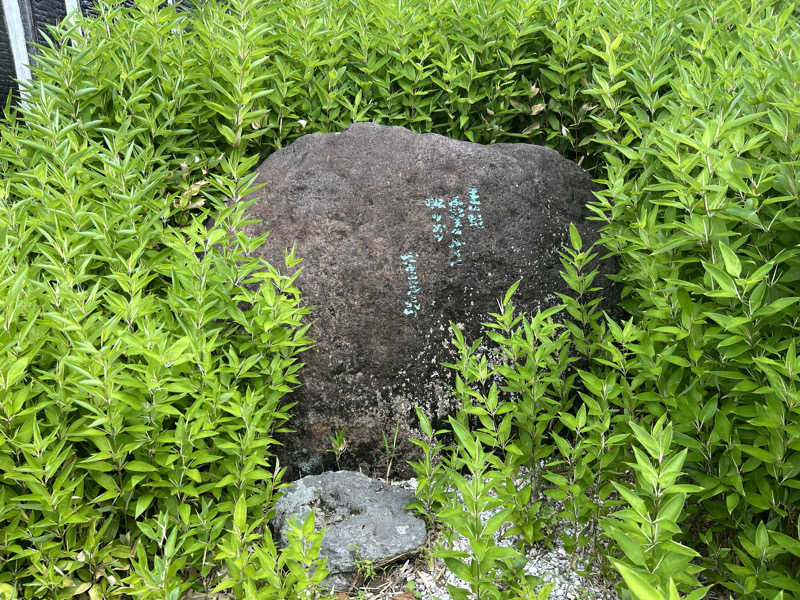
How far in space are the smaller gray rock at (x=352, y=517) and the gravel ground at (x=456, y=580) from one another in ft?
0.25

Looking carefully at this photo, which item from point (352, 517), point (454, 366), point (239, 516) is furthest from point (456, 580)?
point (239, 516)

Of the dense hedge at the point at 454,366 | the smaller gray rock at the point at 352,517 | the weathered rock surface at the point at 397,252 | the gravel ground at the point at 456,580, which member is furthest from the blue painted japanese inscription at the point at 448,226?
the gravel ground at the point at 456,580

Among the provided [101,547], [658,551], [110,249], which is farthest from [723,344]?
[110,249]

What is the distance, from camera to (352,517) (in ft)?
8.71

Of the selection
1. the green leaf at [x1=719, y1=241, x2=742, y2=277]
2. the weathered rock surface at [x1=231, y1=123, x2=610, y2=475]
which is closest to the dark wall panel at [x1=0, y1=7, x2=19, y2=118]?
the weathered rock surface at [x1=231, y1=123, x2=610, y2=475]

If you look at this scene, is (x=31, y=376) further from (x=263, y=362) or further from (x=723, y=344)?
(x=723, y=344)

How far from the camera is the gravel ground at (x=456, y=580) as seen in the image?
243cm

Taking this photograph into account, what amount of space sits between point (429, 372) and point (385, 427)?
1.13ft

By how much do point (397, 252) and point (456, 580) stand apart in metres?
1.53

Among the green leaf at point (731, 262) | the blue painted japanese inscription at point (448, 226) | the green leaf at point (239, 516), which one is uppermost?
the green leaf at point (731, 262)

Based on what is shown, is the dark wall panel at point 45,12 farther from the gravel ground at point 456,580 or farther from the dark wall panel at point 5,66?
the gravel ground at point 456,580

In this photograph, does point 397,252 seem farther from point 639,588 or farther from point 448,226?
point 639,588

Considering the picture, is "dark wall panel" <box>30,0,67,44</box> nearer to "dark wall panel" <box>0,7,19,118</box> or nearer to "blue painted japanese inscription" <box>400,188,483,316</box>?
"dark wall panel" <box>0,7,19,118</box>

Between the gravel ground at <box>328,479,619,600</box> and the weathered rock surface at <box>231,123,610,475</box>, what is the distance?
603mm
